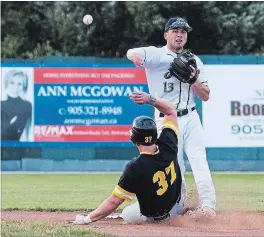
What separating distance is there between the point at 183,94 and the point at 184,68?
1.45ft

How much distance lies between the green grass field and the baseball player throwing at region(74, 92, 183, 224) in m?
0.45

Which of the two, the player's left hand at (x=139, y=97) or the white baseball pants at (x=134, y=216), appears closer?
the player's left hand at (x=139, y=97)

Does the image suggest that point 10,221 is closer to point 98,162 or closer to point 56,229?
point 56,229

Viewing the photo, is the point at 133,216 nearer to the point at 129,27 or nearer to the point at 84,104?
the point at 84,104

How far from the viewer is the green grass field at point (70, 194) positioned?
6.54 metres

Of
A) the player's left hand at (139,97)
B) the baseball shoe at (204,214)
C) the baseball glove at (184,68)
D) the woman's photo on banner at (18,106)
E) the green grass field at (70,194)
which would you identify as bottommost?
the green grass field at (70,194)

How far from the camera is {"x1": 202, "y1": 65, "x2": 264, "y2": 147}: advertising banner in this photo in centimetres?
1677

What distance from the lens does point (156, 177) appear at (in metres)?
6.68

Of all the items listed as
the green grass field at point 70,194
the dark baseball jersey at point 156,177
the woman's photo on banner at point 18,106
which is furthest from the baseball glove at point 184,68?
the woman's photo on banner at point 18,106

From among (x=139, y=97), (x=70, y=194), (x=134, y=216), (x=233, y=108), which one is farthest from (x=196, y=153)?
(x=233, y=108)

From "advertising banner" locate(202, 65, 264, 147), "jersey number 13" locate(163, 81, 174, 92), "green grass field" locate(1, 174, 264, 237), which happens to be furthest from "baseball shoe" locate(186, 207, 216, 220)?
"advertising banner" locate(202, 65, 264, 147)

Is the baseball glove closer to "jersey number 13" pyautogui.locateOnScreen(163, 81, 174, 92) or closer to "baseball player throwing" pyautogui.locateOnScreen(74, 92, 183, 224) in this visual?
"jersey number 13" pyautogui.locateOnScreen(163, 81, 174, 92)

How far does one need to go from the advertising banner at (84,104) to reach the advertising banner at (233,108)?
146 cm

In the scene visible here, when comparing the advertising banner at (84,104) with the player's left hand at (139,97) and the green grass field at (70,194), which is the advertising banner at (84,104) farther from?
the player's left hand at (139,97)
